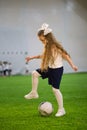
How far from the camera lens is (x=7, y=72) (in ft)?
82.1

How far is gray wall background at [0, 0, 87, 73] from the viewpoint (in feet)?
82.5

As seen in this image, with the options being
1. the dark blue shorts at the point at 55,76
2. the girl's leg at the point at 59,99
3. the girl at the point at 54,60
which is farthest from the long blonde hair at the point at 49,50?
the girl's leg at the point at 59,99

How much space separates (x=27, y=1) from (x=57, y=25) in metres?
2.64

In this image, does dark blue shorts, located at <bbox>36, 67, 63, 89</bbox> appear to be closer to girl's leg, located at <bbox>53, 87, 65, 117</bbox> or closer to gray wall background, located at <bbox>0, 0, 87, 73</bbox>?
girl's leg, located at <bbox>53, 87, 65, 117</bbox>

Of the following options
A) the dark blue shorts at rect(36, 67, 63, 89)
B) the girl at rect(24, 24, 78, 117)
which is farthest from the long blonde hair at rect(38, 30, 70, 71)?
the dark blue shorts at rect(36, 67, 63, 89)

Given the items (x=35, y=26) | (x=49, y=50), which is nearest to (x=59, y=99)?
(x=49, y=50)

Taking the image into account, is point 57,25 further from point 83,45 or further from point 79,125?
point 79,125

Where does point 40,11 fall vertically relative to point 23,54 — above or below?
above

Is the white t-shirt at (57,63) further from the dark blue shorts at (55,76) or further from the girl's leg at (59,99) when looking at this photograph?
the girl's leg at (59,99)

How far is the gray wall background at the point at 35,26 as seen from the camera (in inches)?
990

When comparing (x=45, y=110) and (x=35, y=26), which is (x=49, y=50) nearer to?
(x=45, y=110)

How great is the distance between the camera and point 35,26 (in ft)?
83.6

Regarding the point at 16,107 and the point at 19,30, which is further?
the point at 19,30

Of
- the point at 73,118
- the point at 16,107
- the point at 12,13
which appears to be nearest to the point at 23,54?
the point at 12,13
